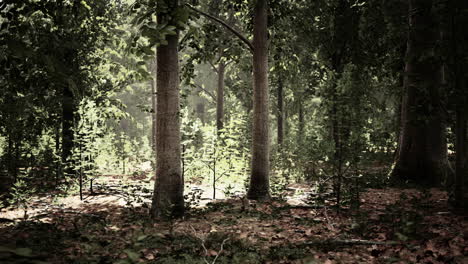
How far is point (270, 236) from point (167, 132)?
109 inches

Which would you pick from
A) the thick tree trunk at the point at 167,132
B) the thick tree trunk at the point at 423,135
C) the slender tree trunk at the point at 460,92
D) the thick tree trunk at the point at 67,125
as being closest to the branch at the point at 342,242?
the slender tree trunk at the point at 460,92

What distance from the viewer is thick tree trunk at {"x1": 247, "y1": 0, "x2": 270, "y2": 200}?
739cm

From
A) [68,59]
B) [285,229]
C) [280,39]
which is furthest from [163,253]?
[68,59]

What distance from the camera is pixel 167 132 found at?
5.98 meters

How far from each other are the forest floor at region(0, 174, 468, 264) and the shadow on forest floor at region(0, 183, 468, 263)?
0.04ft

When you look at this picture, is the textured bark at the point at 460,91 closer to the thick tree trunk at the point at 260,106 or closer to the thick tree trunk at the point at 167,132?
the thick tree trunk at the point at 260,106

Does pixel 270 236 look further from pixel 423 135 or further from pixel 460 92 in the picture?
pixel 423 135

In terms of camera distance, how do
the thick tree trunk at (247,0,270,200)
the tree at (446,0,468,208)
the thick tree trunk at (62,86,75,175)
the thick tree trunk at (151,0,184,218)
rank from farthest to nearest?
1. the thick tree trunk at (62,86,75,175)
2. the thick tree trunk at (247,0,270,200)
3. the thick tree trunk at (151,0,184,218)
4. the tree at (446,0,468,208)

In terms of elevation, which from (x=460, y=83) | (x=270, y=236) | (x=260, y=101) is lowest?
(x=270, y=236)

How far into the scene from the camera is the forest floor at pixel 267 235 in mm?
3654

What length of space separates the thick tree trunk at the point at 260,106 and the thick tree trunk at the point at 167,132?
2.18 metres

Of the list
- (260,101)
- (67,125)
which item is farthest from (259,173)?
(67,125)

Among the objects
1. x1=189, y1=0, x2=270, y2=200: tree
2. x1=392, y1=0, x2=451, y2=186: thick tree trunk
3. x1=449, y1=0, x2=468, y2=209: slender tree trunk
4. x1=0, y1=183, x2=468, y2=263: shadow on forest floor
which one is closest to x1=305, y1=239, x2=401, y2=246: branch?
x1=0, y1=183, x2=468, y2=263: shadow on forest floor

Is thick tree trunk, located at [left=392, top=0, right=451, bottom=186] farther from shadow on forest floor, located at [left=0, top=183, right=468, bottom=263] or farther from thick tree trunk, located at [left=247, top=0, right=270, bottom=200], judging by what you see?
thick tree trunk, located at [left=247, top=0, right=270, bottom=200]
